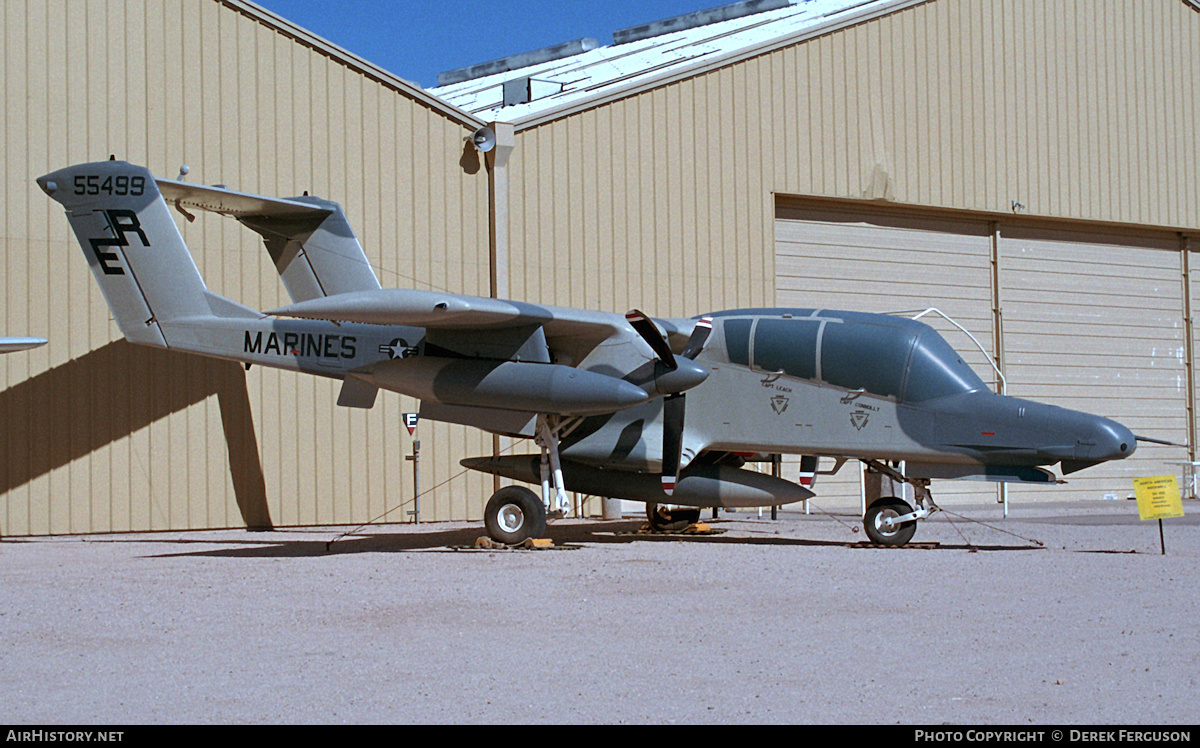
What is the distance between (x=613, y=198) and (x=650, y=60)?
4886mm

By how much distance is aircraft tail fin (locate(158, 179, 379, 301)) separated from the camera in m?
15.6

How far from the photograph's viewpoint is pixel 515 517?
1312cm

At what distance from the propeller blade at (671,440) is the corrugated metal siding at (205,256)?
5939 millimetres

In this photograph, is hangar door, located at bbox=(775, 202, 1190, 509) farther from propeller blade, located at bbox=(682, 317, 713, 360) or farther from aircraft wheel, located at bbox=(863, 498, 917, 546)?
aircraft wheel, located at bbox=(863, 498, 917, 546)

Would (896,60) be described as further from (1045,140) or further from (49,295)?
(49,295)

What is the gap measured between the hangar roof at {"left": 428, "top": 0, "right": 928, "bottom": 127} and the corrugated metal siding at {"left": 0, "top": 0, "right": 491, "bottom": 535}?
2642 millimetres

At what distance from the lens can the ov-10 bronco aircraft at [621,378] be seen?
40.0ft

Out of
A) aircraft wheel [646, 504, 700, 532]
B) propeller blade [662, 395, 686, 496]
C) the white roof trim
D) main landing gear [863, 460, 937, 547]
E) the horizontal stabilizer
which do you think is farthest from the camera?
the white roof trim

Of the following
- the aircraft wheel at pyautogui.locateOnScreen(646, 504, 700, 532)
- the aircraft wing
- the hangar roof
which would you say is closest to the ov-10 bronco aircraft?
the aircraft wing

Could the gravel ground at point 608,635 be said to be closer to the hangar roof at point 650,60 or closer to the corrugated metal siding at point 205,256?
the corrugated metal siding at point 205,256

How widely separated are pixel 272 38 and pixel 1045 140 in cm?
1572

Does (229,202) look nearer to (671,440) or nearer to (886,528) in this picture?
(671,440)

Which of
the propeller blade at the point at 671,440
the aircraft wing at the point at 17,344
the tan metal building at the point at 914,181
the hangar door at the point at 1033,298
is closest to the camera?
the propeller blade at the point at 671,440

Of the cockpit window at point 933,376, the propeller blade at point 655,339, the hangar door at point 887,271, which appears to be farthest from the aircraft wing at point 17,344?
the hangar door at point 887,271
